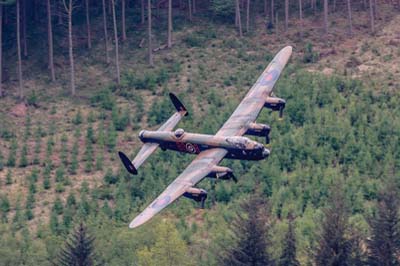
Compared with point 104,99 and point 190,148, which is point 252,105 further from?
point 104,99

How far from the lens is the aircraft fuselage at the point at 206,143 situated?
8750cm

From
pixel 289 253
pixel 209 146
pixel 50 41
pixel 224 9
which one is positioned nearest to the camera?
pixel 289 253

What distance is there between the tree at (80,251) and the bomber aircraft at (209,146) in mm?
5552

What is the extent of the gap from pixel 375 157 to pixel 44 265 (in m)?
28.5

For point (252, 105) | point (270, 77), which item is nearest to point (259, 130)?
point (252, 105)

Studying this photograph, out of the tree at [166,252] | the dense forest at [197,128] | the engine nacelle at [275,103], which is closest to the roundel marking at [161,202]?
the dense forest at [197,128]

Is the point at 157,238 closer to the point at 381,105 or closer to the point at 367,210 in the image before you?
the point at 367,210

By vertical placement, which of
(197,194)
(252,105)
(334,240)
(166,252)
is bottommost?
(166,252)

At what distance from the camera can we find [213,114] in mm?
112812

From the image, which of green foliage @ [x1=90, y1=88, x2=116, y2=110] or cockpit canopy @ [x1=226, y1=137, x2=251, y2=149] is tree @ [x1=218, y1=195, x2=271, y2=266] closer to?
cockpit canopy @ [x1=226, y1=137, x2=251, y2=149]

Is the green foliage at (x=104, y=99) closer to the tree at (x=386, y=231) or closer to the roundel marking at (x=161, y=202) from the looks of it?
the roundel marking at (x=161, y=202)

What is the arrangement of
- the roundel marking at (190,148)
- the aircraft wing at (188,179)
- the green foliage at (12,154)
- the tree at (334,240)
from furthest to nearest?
the green foliage at (12,154)
the roundel marking at (190,148)
the tree at (334,240)
the aircraft wing at (188,179)

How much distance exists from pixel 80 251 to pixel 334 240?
630 inches

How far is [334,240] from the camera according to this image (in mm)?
85688
